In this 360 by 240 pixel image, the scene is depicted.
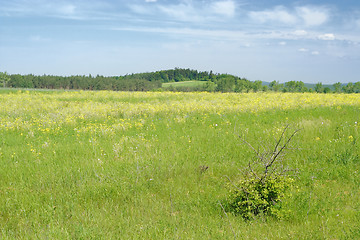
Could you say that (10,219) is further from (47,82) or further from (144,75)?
(144,75)

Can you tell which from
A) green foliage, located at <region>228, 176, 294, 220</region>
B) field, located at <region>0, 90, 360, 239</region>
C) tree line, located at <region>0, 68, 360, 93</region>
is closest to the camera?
field, located at <region>0, 90, 360, 239</region>

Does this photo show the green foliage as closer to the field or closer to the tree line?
the field

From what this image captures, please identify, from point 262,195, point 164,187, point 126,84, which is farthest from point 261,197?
point 126,84

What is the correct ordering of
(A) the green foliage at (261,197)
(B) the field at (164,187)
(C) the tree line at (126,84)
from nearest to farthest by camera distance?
(B) the field at (164,187)
(A) the green foliage at (261,197)
(C) the tree line at (126,84)

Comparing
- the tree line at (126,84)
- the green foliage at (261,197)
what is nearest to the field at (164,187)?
the green foliage at (261,197)

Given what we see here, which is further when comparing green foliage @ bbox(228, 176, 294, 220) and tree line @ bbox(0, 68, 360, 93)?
tree line @ bbox(0, 68, 360, 93)

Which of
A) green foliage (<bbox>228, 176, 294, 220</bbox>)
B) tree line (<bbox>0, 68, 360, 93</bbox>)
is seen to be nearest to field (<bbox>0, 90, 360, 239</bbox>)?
green foliage (<bbox>228, 176, 294, 220</bbox>)

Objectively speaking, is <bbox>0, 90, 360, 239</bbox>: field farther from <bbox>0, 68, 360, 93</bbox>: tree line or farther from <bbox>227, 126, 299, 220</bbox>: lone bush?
<bbox>0, 68, 360, 93</bbox>: tree line

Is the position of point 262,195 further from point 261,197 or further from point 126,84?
point 126,84

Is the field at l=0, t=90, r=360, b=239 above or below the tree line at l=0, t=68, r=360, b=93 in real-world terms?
below

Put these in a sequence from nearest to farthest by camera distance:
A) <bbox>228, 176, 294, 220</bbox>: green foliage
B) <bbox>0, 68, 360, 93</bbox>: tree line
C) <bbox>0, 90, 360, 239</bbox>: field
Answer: <bbox>0, 90, 360, 239</bbox>: field
<bbox>228, 176, 294, 220</bbox>: green foliage
<bbox>0, 68, 360, 93</bbox>: tree line

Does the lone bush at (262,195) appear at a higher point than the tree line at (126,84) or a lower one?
lower

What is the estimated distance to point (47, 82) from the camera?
352 ft

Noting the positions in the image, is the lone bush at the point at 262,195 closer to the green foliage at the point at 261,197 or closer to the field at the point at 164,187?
the green foliage at the point at 261,197
